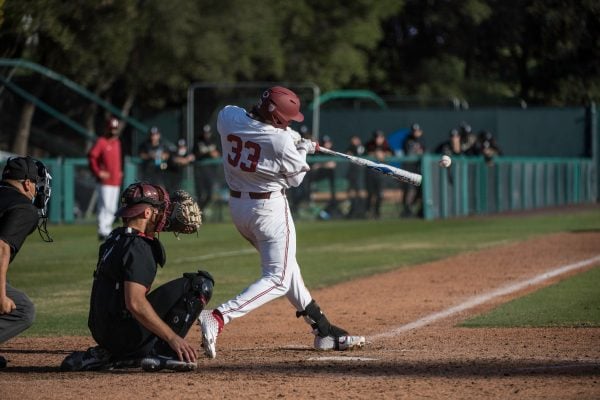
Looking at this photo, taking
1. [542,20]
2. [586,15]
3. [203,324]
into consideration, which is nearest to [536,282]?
[203,324]

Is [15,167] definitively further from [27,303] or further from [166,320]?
[166,320]

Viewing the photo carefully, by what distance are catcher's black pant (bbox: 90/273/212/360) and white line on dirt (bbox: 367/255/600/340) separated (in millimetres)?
2121

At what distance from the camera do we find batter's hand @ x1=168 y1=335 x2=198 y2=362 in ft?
24.6

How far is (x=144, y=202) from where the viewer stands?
765 centimetres

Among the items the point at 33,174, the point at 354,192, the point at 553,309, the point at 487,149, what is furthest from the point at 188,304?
the point at 487,149

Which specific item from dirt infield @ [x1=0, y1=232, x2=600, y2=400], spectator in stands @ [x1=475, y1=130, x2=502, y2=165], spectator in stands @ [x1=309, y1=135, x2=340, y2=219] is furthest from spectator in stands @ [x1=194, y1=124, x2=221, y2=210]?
dirt infield @ [x1=0, y1=232, x2=600, y2=400]

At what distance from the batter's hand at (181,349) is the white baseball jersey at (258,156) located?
1.39 meters

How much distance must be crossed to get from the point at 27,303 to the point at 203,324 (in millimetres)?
1253

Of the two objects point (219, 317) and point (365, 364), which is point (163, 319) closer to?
point (219, 317)

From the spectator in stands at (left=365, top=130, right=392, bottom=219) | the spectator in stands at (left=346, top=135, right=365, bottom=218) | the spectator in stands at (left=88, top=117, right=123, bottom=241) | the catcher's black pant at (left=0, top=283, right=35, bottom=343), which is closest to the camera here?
the catcher's black pant at (left=0, top=283, right=35, bottom=343)

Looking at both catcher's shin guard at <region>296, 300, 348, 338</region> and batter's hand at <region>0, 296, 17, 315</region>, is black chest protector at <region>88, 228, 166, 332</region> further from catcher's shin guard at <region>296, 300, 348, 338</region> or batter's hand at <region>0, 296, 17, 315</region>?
catcher's shin guard at <region>296, 300, 348, 338</region>

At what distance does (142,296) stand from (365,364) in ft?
5.43

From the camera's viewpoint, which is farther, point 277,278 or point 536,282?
point 536,282

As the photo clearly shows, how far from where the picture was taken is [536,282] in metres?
13.4
